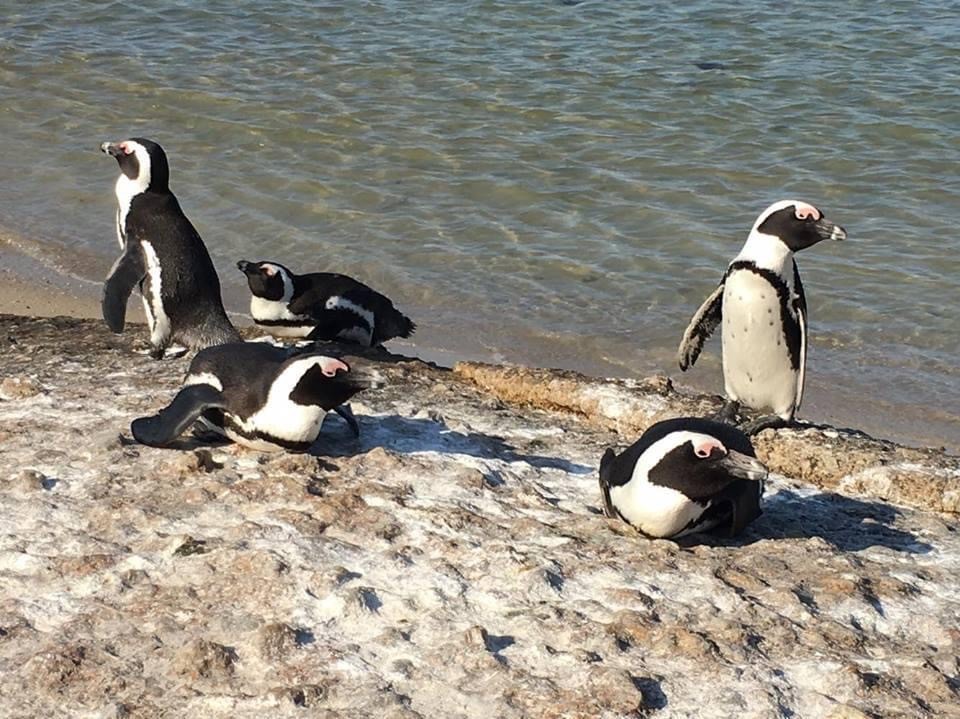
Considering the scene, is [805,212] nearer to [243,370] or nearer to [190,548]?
[243,370]

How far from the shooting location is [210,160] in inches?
424

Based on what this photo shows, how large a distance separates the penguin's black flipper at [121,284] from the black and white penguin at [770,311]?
2.39m

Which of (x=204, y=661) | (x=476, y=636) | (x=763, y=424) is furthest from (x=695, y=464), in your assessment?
(x=204, y=661)

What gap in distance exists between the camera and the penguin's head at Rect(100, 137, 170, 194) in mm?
6492

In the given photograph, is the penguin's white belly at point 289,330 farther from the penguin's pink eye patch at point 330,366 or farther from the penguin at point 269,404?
the penguin's pink eye patch at point 330,366

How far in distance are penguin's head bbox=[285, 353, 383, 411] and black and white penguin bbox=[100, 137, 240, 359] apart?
1527 millimetres

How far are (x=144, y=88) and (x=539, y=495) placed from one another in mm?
8603

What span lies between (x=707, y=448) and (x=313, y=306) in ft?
9.19

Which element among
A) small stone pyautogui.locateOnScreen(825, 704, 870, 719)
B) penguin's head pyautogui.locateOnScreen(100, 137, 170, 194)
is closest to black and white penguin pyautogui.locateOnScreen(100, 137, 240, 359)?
penguin's head pyautogui.locateOnScreen(100, 137, 170, 194)

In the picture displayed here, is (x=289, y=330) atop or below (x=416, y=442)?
below

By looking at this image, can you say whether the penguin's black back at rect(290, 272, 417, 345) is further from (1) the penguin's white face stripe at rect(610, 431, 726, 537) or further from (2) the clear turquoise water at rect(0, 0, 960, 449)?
(1) the penguin's white face stripe at rect(610, 431, 726, 537)

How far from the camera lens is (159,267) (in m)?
6.33

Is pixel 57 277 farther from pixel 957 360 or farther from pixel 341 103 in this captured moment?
pixel 957 360

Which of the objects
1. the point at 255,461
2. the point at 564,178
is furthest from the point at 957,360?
the point at 255,461
